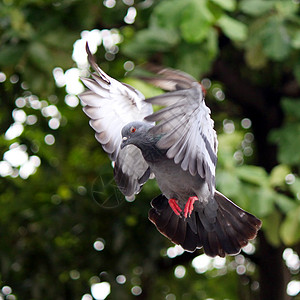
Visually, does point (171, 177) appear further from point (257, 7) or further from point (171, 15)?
point (257, 7)

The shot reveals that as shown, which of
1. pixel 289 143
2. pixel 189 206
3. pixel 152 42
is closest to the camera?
pixel 189 206

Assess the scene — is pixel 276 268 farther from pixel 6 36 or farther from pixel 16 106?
pixel 6 36

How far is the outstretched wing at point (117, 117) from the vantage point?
1.71 m

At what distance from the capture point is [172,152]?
141 cm

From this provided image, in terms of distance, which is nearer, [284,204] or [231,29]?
[231,29]

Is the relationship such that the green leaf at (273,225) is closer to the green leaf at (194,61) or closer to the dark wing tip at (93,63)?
the green leaf at (194,61)

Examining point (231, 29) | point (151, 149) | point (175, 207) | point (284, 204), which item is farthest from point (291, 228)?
point (151, 149)

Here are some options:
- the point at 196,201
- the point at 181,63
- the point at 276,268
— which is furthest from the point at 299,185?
the point at 196,201

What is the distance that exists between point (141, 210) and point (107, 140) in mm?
3191

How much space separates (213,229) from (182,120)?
2.00 feet

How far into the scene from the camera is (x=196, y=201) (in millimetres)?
1839

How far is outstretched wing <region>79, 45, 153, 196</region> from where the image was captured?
1.71 metres

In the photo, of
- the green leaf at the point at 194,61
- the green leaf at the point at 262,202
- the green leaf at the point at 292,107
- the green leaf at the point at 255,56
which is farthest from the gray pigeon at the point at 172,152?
the green leaf at the point at 292,107

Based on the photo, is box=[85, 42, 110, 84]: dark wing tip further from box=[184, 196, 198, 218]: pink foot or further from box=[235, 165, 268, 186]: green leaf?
box=[235, 165, 268, 186]: green leaf
